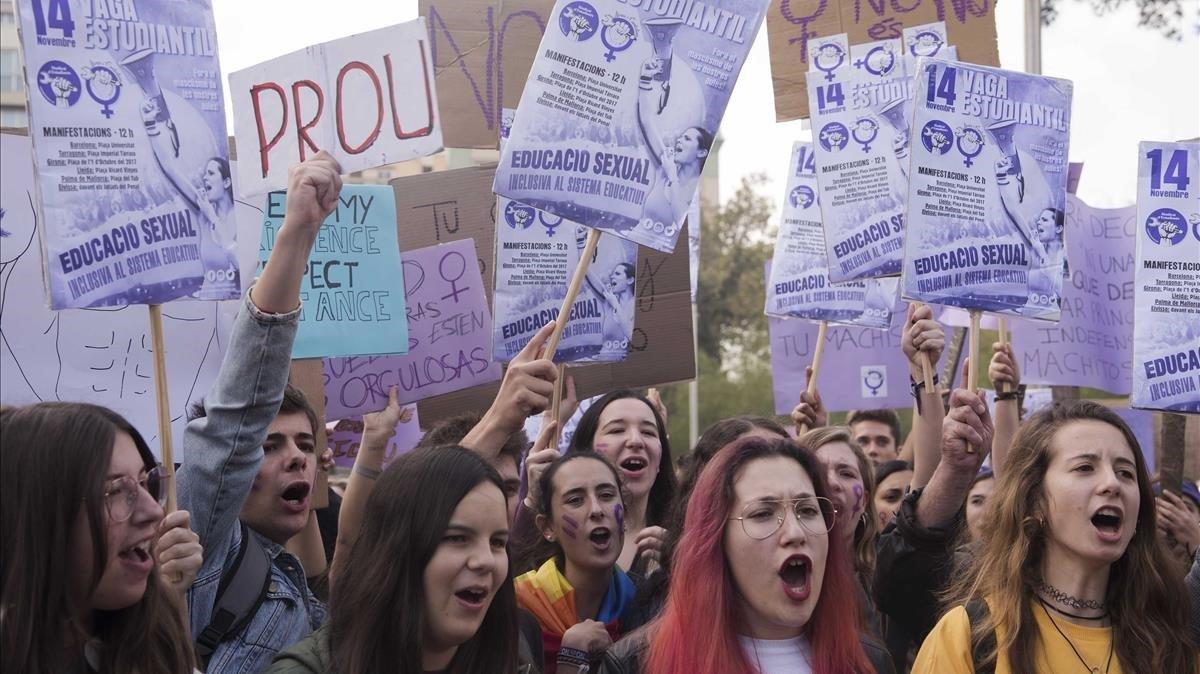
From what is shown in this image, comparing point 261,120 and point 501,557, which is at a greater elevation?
point 261,120

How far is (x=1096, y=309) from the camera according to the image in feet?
21.4

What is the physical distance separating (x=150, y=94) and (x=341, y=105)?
1.14 m

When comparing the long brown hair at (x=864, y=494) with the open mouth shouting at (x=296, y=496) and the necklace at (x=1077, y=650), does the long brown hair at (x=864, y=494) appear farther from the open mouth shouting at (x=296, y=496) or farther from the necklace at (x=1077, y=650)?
the open mouth shouting at (x=296, y=496)

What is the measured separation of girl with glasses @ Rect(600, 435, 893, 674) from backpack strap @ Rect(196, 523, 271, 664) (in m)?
0.87

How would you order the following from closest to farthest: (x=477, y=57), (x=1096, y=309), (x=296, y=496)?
(x=296, y=496), (x=477, y=57), (x=1096, y=309)

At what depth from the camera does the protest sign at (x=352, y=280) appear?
485 centimetres

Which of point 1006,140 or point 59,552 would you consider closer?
point 59,552

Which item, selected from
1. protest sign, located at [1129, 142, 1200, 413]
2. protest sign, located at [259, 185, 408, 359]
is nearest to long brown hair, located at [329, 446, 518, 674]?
protest sign, located at [259, 185, 408, 359]

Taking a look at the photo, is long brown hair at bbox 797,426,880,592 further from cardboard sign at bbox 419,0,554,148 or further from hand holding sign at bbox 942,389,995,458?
cardboard sign at bbox 419,0,554,148

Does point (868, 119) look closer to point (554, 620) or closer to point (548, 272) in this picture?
point (548, 272)

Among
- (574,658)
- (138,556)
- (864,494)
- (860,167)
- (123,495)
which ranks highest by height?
(860,167)

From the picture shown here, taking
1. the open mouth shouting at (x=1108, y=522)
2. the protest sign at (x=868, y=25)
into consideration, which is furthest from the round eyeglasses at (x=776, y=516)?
the protest sign at (x=868, y=25)

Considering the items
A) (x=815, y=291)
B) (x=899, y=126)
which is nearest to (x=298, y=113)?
(x=899, y=126)

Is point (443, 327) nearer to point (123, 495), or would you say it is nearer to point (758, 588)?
point (758, 588)
